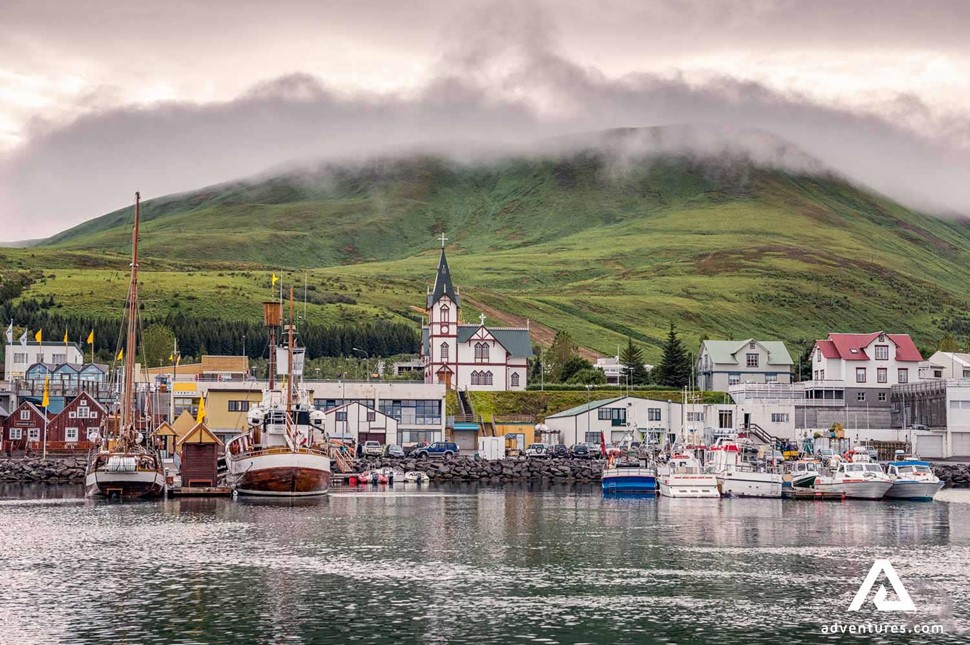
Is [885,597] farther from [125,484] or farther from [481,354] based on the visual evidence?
[481,354]

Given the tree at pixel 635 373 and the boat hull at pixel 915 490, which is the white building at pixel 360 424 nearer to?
the tree at pixel 635 373

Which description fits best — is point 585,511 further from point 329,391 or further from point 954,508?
point 329,391

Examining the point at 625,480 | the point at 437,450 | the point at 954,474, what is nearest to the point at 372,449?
the point at 437,450

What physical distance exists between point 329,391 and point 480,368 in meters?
24.4

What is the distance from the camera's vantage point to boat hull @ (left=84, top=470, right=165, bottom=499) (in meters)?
95.8

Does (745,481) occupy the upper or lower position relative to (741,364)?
lower

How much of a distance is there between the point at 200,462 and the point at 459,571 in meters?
50.1

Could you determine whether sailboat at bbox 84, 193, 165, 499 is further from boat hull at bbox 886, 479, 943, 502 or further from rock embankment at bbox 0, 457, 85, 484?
boat hull at bbox 886, 479, 943, 502

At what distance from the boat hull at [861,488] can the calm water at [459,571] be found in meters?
11.5

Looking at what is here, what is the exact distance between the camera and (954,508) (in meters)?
91.8


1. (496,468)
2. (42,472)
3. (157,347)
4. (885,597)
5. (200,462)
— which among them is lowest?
(885,597)

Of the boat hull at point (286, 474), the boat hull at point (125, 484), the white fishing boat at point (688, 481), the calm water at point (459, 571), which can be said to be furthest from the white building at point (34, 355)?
the white fishing boat at point (688, 481)

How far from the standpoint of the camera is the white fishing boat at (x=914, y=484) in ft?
328

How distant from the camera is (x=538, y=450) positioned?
5197 inches
